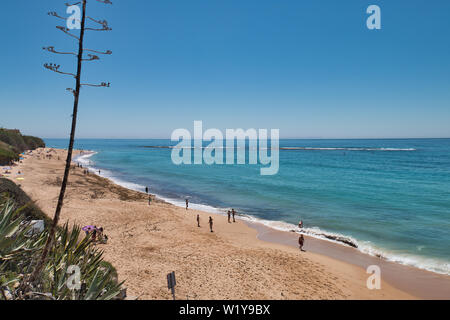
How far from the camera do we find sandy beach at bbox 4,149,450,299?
10.8 metres

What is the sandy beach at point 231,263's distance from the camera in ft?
35.6

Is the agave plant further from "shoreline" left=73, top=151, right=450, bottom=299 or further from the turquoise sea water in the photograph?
the turquoise sea water

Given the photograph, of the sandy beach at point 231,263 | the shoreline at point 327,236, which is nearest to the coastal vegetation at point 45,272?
the sandy beach at point 231,263

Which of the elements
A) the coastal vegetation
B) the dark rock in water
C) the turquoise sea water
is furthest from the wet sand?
the coastal vegetation

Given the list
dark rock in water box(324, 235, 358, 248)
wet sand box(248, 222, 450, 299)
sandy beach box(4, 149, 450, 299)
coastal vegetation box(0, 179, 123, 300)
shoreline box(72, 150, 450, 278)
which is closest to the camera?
coastal vegetation box(0, 179, 123, 300)

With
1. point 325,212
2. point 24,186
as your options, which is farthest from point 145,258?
point 24,186

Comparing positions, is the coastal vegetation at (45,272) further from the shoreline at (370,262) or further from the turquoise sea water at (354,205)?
the turquoise sea water at (354,205)

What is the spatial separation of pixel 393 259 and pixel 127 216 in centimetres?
1993

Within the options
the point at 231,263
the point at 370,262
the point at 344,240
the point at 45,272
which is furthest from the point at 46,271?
the point at 344,240

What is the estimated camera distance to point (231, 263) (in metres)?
13.2
